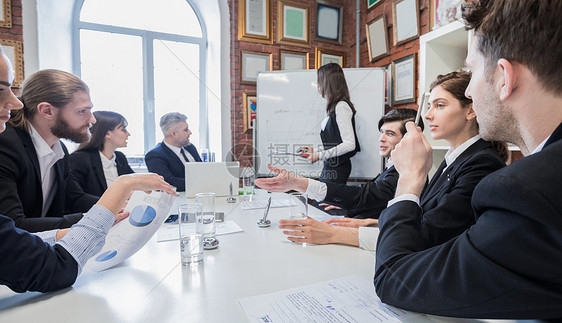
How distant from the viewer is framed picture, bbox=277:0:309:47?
3.49m

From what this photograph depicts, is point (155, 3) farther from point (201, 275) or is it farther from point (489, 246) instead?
point (489, 246)

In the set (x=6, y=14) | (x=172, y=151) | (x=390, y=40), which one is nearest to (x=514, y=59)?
(x=172, y=151)

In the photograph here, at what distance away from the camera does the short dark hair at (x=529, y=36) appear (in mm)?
491

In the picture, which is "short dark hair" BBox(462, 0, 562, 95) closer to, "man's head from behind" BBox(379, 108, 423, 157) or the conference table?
the conference table

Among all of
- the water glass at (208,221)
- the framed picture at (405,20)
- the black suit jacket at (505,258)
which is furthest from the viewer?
the framed picture at (405,20)

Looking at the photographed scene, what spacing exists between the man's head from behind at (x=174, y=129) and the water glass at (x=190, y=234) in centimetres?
197

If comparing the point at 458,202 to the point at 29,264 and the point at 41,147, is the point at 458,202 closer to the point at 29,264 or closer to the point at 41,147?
the point at 29,264

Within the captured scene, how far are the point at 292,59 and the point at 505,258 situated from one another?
346 cm

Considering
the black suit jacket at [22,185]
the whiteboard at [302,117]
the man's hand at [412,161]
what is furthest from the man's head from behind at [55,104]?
the whiteboard at [302,117]

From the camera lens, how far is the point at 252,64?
11.3 ft

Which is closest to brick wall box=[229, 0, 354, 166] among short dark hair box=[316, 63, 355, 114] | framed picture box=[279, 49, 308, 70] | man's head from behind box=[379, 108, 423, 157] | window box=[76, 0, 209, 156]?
framed picture box=[279, 49, 308, 70]

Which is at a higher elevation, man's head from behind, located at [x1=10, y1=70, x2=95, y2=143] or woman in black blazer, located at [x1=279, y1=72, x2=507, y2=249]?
man's head from behind, located at [x1=10, y1=70, x2=95, y2=143]

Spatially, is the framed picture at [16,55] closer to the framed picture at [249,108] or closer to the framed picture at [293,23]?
the framed picture at [249,108]

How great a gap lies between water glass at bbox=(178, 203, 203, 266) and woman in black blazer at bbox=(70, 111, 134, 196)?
1252 millimetres
